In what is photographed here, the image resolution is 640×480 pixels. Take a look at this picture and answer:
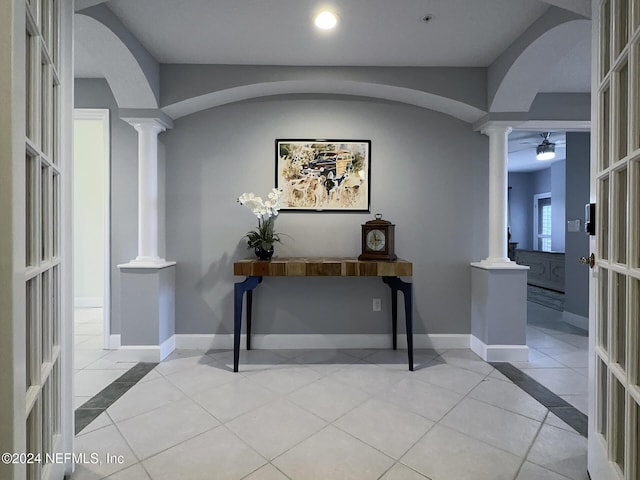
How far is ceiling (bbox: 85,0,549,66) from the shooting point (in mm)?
2021

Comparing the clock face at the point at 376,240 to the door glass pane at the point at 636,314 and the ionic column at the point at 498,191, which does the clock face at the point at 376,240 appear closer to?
the ionic column at the point at 498,191

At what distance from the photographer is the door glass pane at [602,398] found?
1291 millimetres

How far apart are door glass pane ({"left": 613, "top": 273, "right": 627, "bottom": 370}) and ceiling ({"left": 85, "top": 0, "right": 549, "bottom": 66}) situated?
69.2 inches

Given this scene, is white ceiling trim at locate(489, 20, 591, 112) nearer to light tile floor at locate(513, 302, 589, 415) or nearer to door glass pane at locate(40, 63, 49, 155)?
light tile floor at locate(513, 302, 589, 415)

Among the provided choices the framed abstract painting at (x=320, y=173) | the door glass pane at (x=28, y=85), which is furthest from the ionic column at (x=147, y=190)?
the door glass pane at (x=28, y=85)

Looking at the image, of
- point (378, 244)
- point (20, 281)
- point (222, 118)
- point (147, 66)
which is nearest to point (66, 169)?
point (20, 281)

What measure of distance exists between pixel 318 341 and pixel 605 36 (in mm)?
2647

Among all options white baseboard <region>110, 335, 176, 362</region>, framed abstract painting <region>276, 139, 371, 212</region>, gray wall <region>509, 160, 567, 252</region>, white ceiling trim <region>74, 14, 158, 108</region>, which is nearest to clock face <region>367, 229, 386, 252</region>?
framed abstract painting <region>276, 139, 371, 212</region>

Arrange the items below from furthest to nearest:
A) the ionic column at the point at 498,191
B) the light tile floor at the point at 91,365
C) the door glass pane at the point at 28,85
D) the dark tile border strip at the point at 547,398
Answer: the ionic column at the point at 498,191 < the light tile floor at the point at 91,365 < the dark tile border strip at the point at 547,398 < the door glass pane at the point at 28,85

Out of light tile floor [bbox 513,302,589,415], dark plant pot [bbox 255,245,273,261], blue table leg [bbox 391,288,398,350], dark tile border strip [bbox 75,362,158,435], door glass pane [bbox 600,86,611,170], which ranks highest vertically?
door glass pane [bbox 600,86,611,170]

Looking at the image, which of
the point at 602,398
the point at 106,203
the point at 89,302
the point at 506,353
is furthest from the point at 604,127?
the point at 89,302

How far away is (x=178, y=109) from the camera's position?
282 centimetres

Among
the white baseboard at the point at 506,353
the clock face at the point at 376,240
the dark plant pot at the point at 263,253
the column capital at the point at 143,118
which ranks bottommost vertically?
the white baseboard at the point at 506,353

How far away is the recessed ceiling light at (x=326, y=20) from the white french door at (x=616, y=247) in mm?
1356
